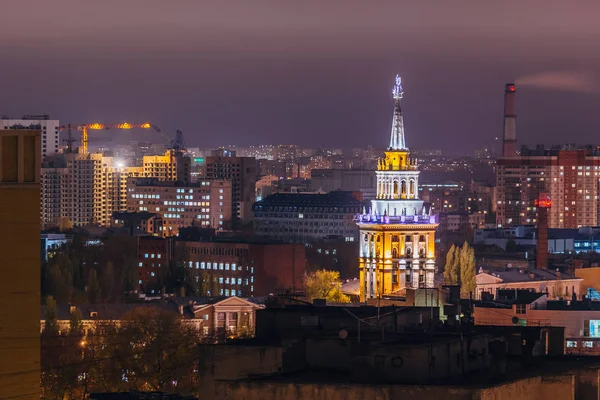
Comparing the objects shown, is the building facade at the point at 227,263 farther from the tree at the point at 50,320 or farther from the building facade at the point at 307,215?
the building facade at the point at 307,215

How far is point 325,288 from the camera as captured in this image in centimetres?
A: 5444

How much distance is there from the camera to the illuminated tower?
1886 inches

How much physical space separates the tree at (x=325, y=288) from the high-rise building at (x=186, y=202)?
64.5 meters

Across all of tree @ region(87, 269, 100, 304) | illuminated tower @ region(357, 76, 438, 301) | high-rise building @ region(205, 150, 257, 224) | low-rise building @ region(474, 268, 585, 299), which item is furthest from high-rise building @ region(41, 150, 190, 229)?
illuminated tower @ region(357, 76, 438, 301)

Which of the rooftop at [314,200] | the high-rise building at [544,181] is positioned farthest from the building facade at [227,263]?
the high-rise building at [544,181]

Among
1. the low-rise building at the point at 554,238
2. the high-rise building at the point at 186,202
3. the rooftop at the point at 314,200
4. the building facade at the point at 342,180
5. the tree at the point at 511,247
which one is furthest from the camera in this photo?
the building facade at the point at 342,180

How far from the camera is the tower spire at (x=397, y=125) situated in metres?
49.0

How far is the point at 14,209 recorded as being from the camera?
16.6 meters

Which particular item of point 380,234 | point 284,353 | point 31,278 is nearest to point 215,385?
point 284,353

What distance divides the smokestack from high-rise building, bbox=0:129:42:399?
11120 centimetres

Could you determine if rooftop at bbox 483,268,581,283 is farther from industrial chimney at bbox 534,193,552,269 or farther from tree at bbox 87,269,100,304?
tree at bbox 87,269,100,304

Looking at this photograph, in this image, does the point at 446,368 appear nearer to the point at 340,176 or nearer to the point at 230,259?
the point at 230,259

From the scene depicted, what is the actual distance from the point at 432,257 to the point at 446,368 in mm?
29573

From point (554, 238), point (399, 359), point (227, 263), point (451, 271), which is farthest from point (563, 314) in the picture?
point (554, 238)
